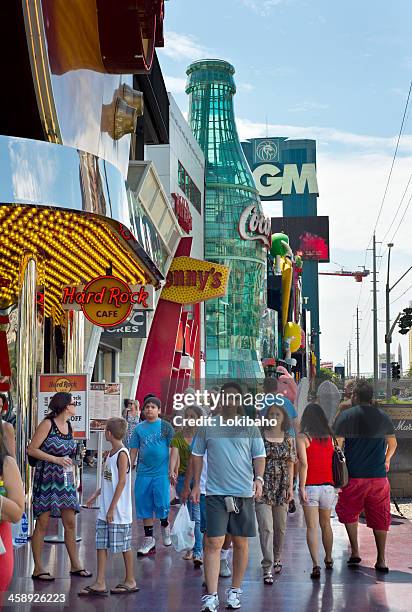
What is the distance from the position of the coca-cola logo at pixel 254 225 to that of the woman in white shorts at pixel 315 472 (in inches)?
1814

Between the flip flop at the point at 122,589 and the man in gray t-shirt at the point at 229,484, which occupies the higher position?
the man in gray t-shirt at the point at 229,484

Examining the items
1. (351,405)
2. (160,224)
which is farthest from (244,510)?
(160,224)

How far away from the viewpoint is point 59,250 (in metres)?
13.0

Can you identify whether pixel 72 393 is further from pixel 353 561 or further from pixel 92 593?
pixel 353 561

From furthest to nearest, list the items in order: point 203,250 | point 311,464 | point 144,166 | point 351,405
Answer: point 203,250 → point 144,166 → point 351,405 → point 311,464

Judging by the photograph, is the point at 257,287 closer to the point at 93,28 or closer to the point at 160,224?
the point at 160,224

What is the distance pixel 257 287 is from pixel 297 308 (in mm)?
37181

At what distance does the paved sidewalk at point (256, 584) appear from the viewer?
7555 millimetres

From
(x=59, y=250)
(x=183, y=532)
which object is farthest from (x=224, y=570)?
(x=59, y=250)

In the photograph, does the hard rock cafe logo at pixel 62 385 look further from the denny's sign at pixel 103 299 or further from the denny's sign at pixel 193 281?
the denny's sign at pixel 193 281

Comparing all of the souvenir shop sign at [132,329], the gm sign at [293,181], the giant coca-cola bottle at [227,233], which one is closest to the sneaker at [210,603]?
the souvenir shop sign at [132,329]

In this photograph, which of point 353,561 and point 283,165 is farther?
point 283,165

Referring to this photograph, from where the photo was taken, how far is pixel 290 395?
466 inches

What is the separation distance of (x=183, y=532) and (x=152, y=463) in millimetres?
1381
